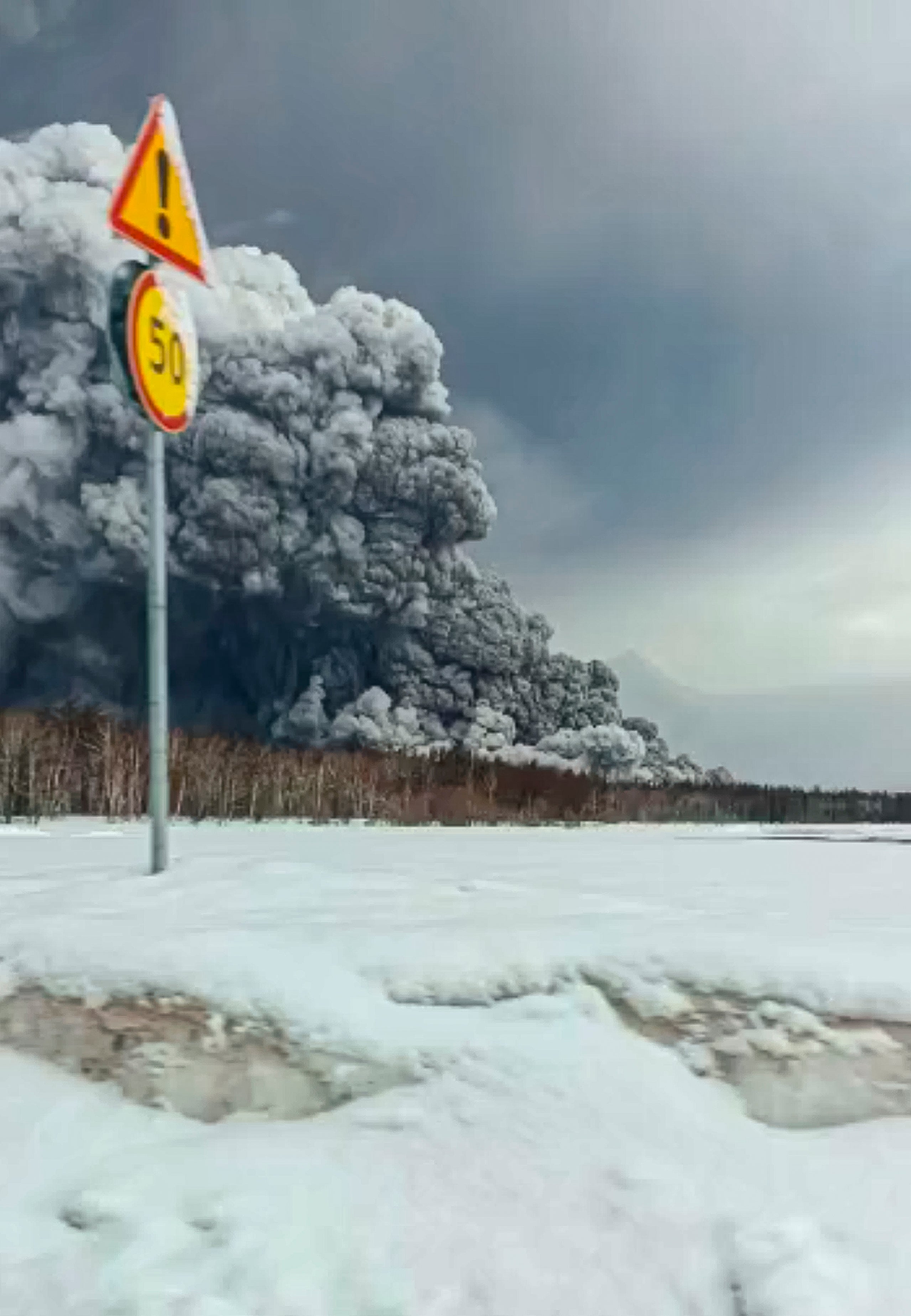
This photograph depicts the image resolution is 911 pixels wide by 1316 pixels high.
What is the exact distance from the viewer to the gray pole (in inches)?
127

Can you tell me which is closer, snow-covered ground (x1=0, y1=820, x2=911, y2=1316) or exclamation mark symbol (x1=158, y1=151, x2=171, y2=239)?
snow-covered ground (x1=0, y1=820, x2=911, y2=1316)

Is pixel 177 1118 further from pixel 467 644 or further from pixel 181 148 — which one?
pixel 467 644

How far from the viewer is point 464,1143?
5.41ft

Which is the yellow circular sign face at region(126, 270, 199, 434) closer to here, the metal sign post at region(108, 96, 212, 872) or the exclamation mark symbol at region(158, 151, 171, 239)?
the metal sign post at region(108, 96, 212, 872)

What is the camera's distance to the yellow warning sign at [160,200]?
330cm

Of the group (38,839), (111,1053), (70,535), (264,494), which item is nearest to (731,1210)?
(111,1053)

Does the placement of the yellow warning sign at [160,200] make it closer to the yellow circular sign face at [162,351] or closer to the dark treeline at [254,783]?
the yellow circular sign face at [162,351]

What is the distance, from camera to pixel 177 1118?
74.5 inches

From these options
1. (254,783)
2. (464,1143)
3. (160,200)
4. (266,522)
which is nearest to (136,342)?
(160,200)

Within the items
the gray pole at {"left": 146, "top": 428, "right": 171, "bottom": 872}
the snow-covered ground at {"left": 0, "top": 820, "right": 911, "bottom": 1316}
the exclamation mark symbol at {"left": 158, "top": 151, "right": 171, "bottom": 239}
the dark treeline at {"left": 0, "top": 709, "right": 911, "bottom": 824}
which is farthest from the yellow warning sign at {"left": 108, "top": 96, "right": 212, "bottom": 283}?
the dark treeline at {"left": 0, "top": 709, "right": 911, "bottom": 824}

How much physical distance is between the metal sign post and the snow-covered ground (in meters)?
0.81

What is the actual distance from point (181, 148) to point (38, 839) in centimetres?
354

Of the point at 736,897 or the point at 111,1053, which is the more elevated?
the point at 736,897

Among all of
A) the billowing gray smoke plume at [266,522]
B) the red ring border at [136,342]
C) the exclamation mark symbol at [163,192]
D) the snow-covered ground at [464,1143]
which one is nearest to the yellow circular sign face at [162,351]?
the red ring border at [136,342]
